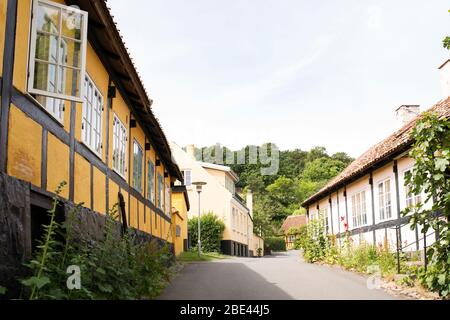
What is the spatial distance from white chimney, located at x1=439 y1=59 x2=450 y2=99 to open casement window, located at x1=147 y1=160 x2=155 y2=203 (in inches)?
370

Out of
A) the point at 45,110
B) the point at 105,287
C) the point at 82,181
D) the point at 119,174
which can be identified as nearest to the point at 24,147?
the point at 45,110

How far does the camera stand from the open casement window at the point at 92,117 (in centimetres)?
897

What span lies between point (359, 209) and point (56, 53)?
628 inches

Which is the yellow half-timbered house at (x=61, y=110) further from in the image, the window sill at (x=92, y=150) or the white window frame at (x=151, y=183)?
the white window frame at (x=151, y=183)

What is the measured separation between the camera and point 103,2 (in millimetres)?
7809

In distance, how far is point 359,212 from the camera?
20.8 meters

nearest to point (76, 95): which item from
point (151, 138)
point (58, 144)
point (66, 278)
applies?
Answer: point (58, 144)

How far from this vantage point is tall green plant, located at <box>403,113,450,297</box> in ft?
27.4

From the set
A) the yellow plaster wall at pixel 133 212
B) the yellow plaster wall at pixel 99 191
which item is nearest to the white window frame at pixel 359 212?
the yellow plaster wall at pixel 133 212

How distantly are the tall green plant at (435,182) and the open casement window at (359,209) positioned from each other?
11.4 m

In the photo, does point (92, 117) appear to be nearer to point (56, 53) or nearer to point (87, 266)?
point (56, 53)

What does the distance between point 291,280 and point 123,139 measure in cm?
522

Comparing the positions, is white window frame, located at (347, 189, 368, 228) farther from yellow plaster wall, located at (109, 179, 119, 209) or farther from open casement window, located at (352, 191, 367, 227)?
yellow plaster wall, located at (109, 179, 119, 209)

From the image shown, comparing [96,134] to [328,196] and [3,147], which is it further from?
[328,196]
